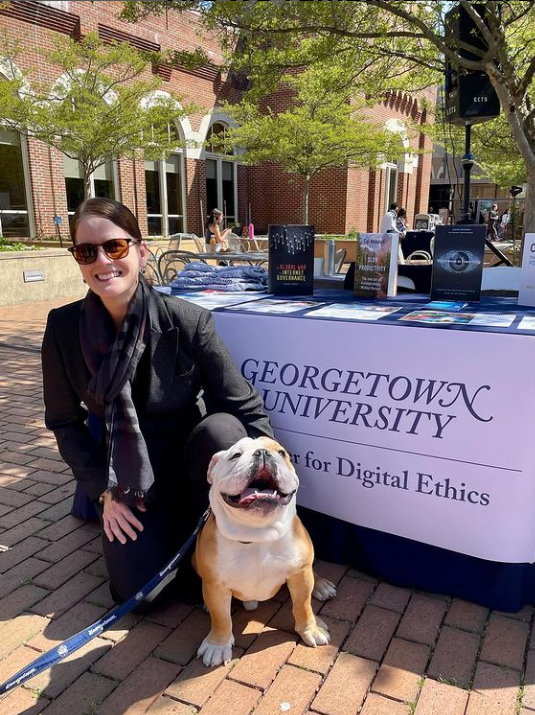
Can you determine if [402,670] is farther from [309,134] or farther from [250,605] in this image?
[309,134]

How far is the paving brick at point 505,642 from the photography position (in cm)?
206

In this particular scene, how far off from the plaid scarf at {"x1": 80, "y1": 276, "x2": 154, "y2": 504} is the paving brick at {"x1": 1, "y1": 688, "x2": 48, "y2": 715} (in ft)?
2.38

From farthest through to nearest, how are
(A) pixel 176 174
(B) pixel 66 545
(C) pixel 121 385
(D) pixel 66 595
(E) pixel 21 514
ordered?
1. (A) pixel 176 174
2. (E) pixel 21 514
3. (B) pixel 66 545
4. (D) pixel 66 595
5. (C) pixel 121 385

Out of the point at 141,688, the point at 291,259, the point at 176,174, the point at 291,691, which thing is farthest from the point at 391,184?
the point at 141,688

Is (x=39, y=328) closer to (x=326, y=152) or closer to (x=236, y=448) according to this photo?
(x=236, y=448)

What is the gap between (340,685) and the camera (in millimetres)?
1968

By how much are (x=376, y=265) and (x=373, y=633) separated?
1843 millimetres

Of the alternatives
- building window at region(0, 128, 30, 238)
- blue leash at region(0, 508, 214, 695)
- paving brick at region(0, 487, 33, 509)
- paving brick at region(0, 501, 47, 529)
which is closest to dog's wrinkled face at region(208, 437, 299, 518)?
blue leash at region(0, 508, 214, 695)

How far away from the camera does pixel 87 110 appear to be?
10.7 metres

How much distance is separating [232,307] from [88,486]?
45.6 inches

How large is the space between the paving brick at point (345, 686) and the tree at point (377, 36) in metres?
5.19

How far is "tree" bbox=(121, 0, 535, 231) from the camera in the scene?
5.29m

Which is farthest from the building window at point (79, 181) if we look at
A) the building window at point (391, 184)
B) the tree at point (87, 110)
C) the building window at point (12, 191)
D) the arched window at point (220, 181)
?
the building window at point (391, 184)

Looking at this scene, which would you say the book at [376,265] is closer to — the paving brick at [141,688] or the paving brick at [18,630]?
the paving brick at [141,688]
